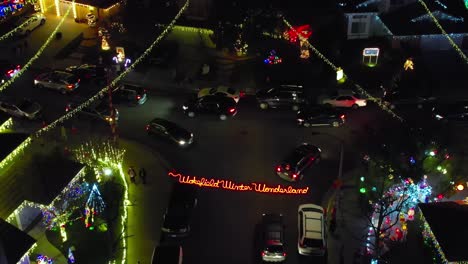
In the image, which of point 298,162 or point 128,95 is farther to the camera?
point 128,95

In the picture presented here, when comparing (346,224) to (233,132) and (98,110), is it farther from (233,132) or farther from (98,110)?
(98,110)

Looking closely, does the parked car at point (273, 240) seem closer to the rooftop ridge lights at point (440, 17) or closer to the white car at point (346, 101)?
the white car at point (346, 101)

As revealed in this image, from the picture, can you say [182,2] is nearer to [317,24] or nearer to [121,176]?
[317,24]

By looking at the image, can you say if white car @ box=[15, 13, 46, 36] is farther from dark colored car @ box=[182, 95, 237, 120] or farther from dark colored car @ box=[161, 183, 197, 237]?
dark colored car @ box=[161, 183, 197, 237]

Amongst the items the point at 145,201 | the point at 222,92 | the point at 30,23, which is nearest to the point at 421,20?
the point at 222,92

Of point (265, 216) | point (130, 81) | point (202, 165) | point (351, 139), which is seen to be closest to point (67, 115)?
point (130, 81)

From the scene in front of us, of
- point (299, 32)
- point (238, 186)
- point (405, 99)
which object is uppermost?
point (299, 32)
